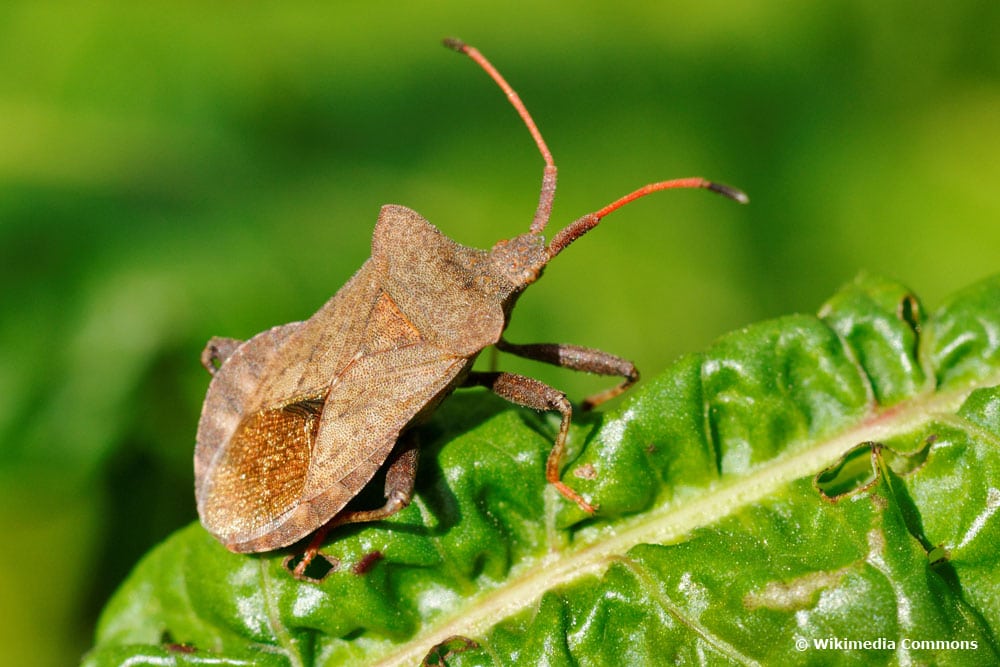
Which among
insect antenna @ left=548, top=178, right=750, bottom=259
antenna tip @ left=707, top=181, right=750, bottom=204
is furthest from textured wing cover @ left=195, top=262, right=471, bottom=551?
antenna tip @ left=707, top=181, right=750, bottom=204

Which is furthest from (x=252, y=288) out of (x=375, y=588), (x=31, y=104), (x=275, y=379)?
(x=375, y=588)

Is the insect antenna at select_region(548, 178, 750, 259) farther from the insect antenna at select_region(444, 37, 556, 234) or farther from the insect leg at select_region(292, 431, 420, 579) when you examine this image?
the insect leg at select_region(292, 431, 420, 579)

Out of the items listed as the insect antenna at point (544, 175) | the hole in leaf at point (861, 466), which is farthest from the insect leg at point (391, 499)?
the hole in leaf at point (861, 466)

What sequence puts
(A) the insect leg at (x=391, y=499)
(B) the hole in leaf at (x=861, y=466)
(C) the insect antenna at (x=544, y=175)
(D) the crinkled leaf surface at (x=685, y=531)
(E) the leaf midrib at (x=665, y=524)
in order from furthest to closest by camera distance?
(C) the insect antenna at (x=544, y=175)
(A) the insect leg at (x=391, y=499)
(E) the leaf midrib at (x=665, y=524)
(B) the hole in leaf at (x=861, y=466)
(D) the crinkled leaf surface at (x=685, y=531)

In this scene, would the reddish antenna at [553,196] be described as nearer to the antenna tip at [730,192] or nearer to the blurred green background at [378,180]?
the antenna tip at [730,192]

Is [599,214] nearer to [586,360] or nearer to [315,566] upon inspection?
[586,360]

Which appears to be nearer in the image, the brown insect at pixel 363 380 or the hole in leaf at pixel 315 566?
the hole in leaf at pixel 315 566
